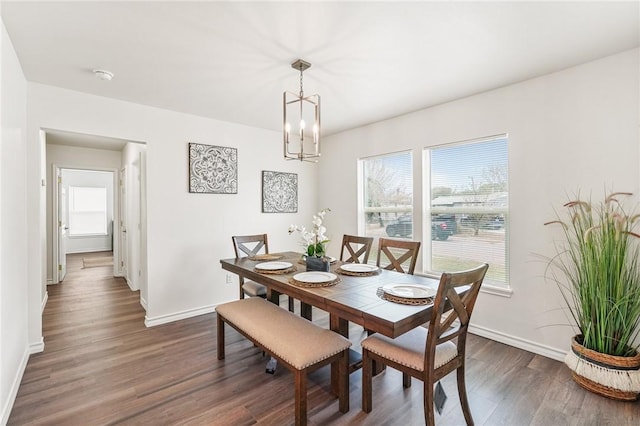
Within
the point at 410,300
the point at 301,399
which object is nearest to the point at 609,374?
the point at 410,300

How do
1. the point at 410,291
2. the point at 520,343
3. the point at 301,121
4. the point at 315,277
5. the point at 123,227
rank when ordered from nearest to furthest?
the point at 410,291, the point at 315,277, the point at 301,121, the point at 520,343, the point at 123,227

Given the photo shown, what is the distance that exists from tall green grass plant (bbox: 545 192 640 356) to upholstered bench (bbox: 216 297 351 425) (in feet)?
6.00

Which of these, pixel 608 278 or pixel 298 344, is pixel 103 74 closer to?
pixel 298 344

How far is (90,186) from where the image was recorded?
8945 mm

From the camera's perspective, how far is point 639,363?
2006mm

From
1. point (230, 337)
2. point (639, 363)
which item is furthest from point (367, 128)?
point (639, 363)

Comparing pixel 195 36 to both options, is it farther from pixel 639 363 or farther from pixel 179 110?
pixel 639 363

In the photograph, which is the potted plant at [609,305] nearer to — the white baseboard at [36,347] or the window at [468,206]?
the window at [468,206]

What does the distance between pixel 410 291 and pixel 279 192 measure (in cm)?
305

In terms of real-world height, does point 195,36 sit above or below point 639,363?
above

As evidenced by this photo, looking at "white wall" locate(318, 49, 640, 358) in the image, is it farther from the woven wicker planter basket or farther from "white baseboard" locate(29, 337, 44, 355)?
"white baseboard" locate(29, 337, 44, 355)

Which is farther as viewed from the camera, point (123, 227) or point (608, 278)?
point (123, 227)

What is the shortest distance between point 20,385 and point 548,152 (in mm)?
4672

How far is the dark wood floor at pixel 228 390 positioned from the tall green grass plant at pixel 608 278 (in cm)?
43
